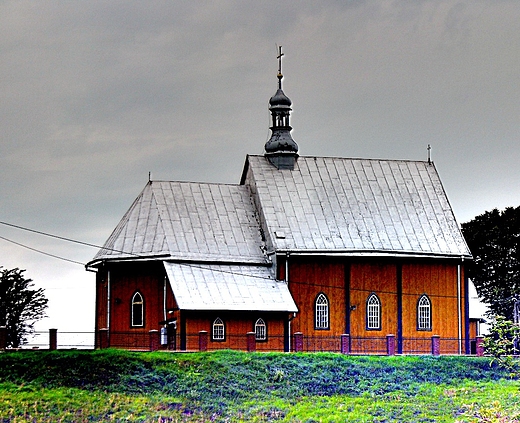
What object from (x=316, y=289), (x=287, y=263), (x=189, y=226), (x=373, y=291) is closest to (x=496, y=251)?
(x=373, y=291)

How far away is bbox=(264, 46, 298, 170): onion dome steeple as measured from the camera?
54.9m

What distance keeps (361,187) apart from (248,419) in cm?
1882

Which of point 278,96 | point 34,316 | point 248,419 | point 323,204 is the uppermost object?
point 278,96

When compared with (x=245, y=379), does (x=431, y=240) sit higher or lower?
higher

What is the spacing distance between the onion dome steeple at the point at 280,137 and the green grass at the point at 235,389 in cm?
1209

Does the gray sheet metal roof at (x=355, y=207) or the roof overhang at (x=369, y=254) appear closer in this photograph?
the roof overhang at (x=369, y=254)

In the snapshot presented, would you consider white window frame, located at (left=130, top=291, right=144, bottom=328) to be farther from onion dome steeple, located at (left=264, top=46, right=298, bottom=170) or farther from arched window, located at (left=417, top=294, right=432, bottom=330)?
arched window, located at (left=417, top=294, right=432, bottom=330)

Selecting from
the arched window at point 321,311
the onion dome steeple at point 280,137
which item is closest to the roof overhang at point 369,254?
the arched window at point 321,311

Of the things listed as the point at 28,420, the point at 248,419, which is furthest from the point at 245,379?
the point at 28,420

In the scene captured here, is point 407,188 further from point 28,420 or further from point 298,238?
point 28,420

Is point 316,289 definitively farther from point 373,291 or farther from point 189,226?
point 189,226

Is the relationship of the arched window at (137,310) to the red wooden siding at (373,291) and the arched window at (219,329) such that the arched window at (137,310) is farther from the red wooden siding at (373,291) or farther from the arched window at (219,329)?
the red wooden siding at (373,291)

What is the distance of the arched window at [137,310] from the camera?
4984 centimetres

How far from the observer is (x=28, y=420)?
1438 inches
